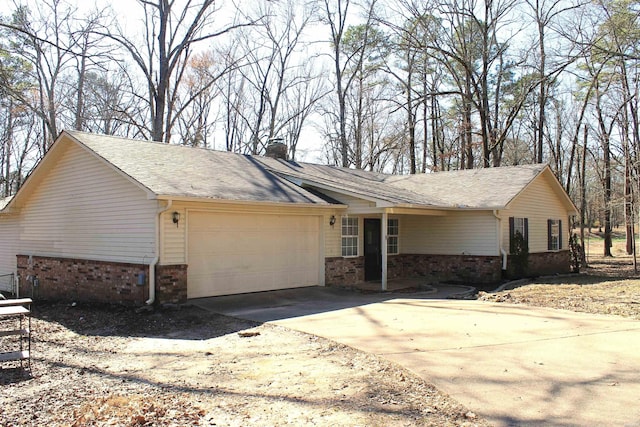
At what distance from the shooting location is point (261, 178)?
1295 centimetres

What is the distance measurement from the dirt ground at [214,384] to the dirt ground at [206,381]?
1 cm

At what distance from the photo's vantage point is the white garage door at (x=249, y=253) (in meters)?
10.4

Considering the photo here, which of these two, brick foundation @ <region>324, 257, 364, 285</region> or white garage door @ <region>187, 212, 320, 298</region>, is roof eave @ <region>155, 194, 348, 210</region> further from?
brick foundation @ <region>324, 257, 364, 285</region>

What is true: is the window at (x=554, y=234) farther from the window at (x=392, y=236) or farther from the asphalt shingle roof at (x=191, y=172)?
the asphalt shingle roof at (x=191, y=172)

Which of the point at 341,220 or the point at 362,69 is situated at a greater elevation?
the point at 362,69

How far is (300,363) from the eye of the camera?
5.95 metres

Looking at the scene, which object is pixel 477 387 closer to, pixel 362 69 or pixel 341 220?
pixel 341 220

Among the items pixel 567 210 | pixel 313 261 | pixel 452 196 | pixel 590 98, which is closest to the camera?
pixel 313 261

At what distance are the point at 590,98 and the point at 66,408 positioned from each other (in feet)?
92.3

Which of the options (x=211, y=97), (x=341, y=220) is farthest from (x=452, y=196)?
(x=211, y=97)

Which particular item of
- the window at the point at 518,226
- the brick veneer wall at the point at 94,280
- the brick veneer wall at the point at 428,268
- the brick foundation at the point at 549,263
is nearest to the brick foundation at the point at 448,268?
the brick veneer wall at the point at 428,268

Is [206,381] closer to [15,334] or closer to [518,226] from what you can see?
[15,334]

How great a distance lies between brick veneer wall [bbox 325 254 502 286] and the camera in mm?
13336

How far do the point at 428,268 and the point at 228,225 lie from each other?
746 centimetres
